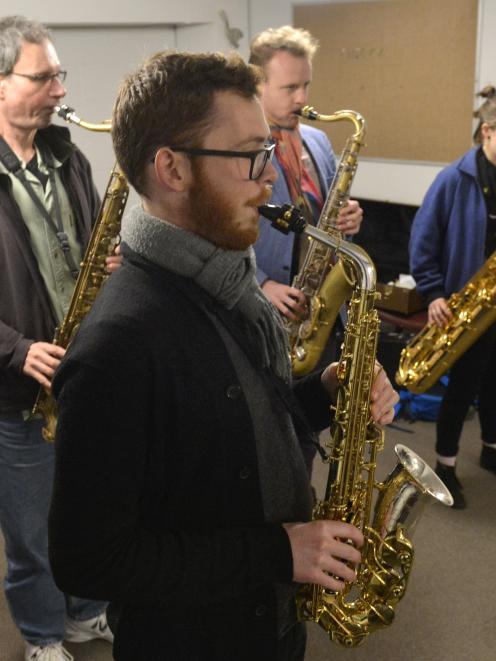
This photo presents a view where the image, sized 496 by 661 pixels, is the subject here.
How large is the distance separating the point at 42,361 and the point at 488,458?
2609mm

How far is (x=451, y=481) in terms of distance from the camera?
3.67 metres

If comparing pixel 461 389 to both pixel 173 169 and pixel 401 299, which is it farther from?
pixel 173 169

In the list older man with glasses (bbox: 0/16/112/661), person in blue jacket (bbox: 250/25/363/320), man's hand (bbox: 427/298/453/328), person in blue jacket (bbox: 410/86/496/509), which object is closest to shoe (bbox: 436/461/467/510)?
person in blue jacket (bbox: 410/86/496/509)

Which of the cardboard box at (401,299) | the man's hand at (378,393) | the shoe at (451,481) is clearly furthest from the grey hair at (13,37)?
the cardboard box at (401,299)

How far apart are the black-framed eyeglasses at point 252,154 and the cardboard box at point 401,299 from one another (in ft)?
10.7

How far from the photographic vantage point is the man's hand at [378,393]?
5.56 feet

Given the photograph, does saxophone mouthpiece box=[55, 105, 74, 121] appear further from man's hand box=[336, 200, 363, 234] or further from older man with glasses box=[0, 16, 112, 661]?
man's hand box=[336, 200, 363, 234]

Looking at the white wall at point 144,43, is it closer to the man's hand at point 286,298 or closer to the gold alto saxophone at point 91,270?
the man's hand at point 286,298

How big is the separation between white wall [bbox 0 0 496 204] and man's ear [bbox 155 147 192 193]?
12.2 feet

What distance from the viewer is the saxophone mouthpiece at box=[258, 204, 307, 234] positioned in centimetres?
152

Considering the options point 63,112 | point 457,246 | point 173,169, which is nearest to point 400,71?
point 457,246

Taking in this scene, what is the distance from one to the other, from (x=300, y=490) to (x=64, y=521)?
0.47 metres

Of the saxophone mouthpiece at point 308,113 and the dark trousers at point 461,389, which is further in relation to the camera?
the dark trousers at point 461,389

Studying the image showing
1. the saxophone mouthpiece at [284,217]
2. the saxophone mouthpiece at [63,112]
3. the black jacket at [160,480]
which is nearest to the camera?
the black jacket at [160,480]
